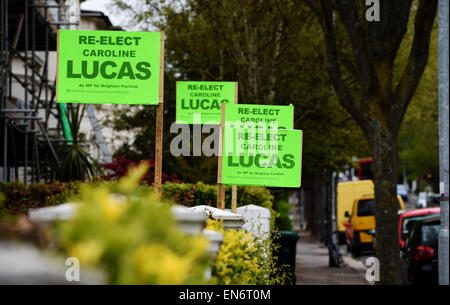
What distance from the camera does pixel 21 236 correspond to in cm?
275

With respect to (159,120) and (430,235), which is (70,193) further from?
(430,235)

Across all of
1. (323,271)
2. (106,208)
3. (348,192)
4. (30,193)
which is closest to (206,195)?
(30,193)

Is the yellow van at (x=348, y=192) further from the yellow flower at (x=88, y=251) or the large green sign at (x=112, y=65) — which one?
the yellow flower at (x=88, y=251)

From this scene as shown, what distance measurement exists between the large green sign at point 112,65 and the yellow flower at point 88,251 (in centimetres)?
539

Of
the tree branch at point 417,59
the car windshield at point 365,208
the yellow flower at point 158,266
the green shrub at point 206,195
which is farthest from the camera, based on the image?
the car windshield at point 365,208

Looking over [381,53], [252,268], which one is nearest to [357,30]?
[381,53]

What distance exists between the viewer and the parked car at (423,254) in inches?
526

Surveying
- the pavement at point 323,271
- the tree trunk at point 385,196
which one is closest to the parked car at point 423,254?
the tree trunk at point 385,196

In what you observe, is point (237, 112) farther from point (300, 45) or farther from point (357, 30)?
point (300, 45)

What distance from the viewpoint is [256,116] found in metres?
9.34

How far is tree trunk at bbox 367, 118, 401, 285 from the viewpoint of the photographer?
12.5 metres

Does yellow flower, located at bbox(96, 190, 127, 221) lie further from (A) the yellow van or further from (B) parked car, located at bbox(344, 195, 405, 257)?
(A) the yellow van

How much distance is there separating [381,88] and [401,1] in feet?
4.56

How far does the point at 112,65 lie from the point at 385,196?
20.1 feet
